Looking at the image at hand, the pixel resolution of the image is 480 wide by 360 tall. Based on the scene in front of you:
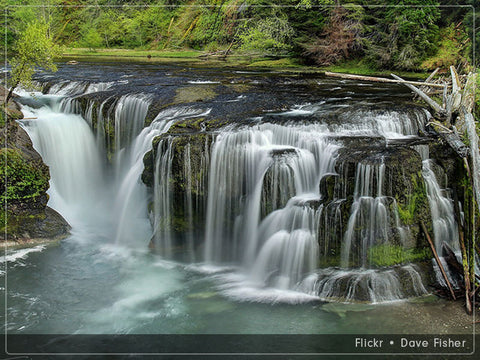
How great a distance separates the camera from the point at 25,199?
460 inches

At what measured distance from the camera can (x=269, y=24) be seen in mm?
27844

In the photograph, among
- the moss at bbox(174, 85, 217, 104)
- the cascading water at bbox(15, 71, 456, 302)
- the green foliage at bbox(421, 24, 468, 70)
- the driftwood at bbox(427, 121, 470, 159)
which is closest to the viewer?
the cascading water at bbox(15, 71, 456, 302)

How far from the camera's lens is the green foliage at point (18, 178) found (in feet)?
37.5

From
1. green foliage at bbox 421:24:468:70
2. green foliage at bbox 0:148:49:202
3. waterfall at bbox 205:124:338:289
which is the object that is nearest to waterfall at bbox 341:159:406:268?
waterfall at bbox 205:124:338:289

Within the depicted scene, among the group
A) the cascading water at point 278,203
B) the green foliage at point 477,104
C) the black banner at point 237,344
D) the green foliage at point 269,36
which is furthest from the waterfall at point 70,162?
the green foliage at point 269,36

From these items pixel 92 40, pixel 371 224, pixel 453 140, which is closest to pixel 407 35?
pixel 453 140

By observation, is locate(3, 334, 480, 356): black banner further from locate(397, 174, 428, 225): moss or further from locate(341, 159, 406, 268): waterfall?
locate(397, 174, 428, 225): moss

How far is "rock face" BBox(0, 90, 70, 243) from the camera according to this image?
11.4 metres

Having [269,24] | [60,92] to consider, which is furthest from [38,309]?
[269,24]

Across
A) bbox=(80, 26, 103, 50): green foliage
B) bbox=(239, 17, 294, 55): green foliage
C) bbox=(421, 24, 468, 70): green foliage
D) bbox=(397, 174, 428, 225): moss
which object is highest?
bbox=(80, 26, 103, 50): green foliage

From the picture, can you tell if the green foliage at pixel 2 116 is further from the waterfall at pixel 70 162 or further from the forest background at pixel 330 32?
the forest background at pixel 330 32

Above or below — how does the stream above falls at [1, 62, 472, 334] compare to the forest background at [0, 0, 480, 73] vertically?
below

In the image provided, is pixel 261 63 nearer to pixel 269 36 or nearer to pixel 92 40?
pixel 269 36

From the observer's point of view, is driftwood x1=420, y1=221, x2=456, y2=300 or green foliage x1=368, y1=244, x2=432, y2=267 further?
green foliage x1=368, y1=244, x2=432, y2=267
